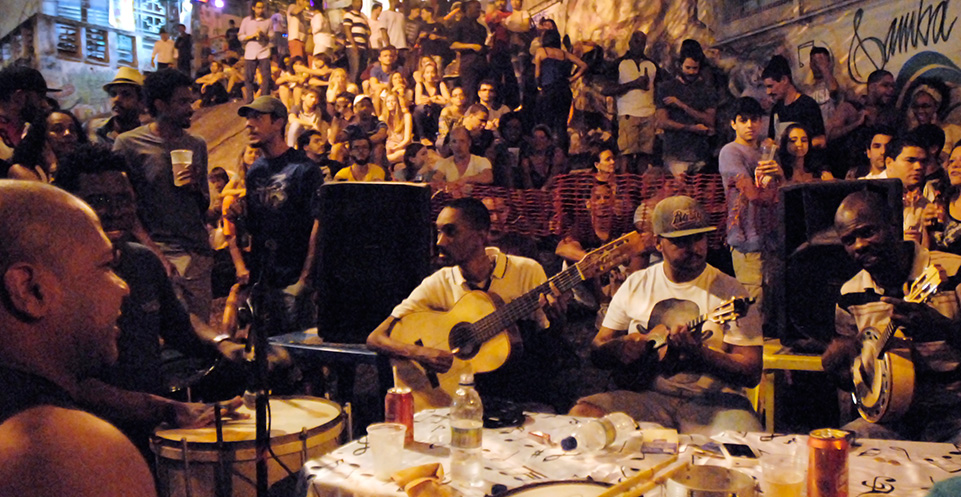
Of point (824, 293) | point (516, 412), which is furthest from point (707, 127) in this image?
point (516, 412)

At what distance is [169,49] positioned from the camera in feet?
47.8

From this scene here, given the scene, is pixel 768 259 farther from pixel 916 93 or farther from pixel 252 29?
pixel 252 29

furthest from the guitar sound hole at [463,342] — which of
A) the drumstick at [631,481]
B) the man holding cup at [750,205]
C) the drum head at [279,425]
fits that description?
the man holding cup at [750,205]

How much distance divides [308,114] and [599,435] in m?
10.7

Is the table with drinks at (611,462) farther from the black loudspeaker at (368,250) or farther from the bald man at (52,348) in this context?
the black loudspeaker at (368,250)

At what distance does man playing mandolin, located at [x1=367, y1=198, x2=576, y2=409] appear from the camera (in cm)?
379

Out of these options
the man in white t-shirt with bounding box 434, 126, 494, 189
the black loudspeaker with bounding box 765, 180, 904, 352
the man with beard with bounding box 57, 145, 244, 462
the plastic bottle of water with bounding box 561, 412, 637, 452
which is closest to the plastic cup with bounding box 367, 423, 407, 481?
the plastic bottle of water with bounding box 561, 412, 637, 452

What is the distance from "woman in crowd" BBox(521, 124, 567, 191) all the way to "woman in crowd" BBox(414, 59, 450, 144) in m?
2.10

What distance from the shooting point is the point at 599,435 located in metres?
2.16

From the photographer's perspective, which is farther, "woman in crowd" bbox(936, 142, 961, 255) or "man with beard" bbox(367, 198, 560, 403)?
"woman in crowd" bbox(936, 142, 961, 255)

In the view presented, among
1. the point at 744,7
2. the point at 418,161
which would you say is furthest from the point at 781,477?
the point at 418,161

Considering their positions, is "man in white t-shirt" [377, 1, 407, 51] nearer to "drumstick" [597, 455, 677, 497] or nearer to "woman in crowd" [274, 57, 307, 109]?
"woman in crowd" [274, 57, 307, 109]

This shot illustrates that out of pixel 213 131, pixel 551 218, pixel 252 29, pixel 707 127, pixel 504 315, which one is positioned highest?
pixel 252 29

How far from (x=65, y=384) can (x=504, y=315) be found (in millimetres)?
2680
